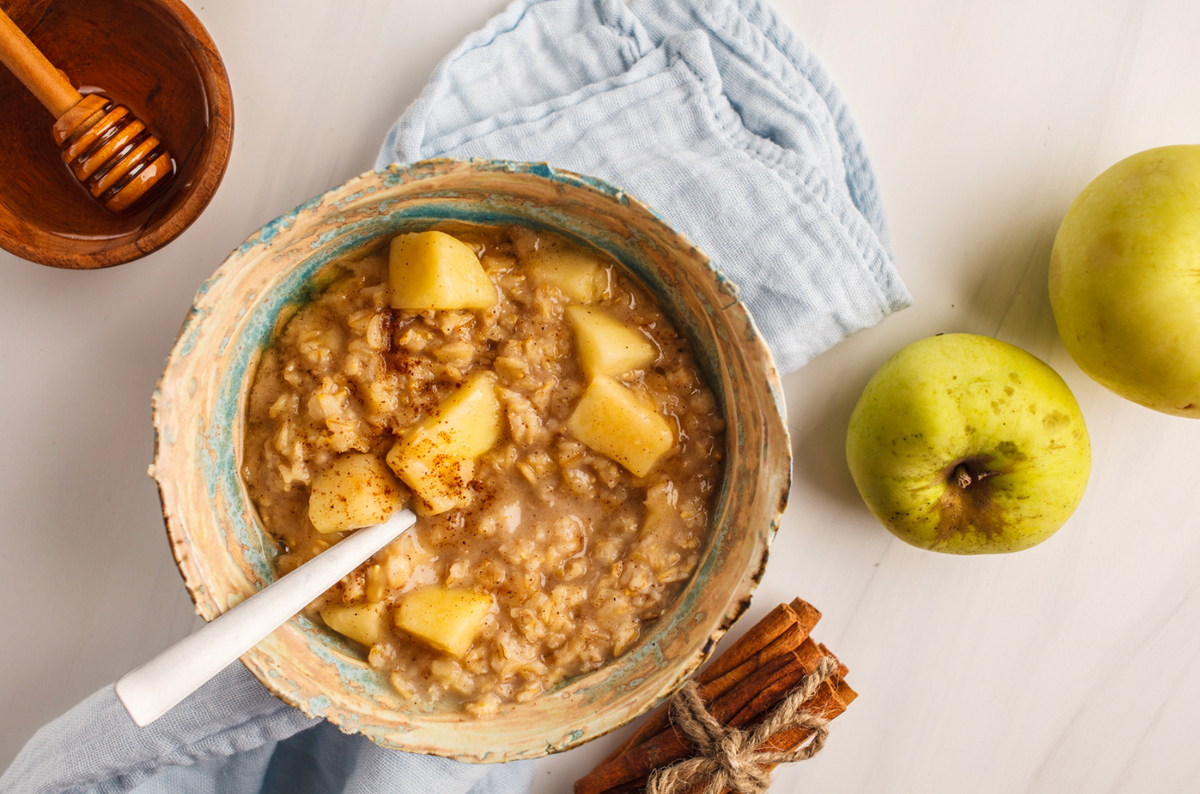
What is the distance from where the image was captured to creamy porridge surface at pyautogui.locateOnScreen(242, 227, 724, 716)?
1.15m

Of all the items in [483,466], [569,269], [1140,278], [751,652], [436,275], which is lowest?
[751,652]

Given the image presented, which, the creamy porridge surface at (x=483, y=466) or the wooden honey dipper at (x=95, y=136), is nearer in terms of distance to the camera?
the creamy porridge surface at (x=483, y=466)

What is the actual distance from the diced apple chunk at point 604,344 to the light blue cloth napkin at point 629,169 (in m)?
0.27

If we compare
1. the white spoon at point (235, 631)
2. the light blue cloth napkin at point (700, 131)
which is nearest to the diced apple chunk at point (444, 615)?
the white spoon at point (235, 631)

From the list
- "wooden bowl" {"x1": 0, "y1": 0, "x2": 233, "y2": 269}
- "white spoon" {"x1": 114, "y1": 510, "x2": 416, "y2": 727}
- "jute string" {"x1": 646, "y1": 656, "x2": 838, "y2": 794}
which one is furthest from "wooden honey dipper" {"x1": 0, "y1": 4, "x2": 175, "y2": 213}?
"jute string" {"x1": 646, "y1": 656, "x2": 838, "y2": 794}

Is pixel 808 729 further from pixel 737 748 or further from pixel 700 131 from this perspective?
pixel 700 131

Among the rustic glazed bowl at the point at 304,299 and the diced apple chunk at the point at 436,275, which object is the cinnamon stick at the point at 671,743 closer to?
the rustic glazed bowl at the point at 304,299

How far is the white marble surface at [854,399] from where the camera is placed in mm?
1469

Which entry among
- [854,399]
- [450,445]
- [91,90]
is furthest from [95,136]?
[854,399]

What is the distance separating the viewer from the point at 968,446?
4.36ft

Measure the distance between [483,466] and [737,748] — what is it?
2.26 feet

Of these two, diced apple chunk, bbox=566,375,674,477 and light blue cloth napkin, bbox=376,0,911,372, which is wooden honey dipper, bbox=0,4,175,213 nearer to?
light blue cloth napkin, bbox=376,0,911,372

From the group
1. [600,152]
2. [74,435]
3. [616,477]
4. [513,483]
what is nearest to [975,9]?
[600,152]

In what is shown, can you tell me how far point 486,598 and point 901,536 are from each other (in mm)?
810
